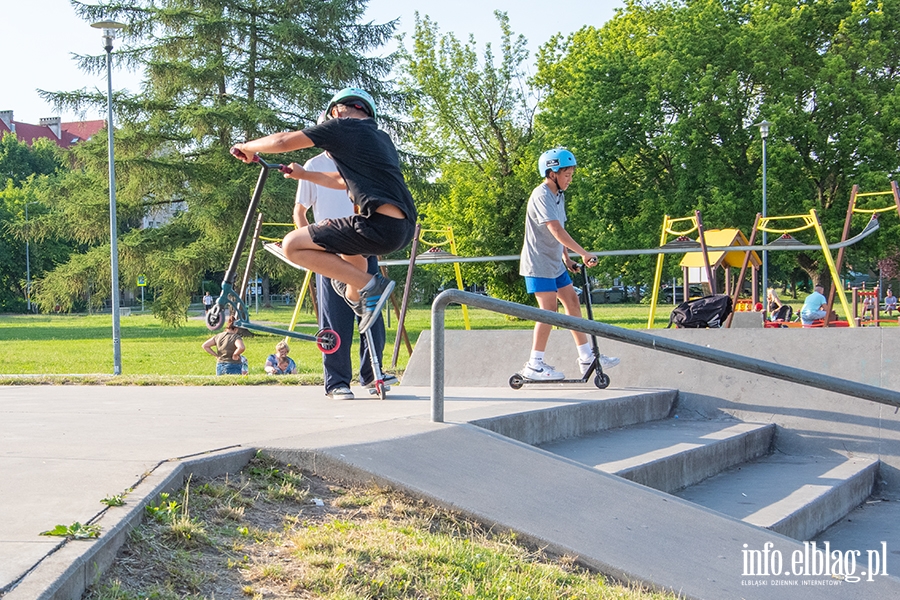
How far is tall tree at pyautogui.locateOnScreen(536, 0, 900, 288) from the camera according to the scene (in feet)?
111

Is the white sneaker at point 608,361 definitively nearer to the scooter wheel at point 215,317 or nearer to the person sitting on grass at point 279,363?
the scooter wheel at point 215,317

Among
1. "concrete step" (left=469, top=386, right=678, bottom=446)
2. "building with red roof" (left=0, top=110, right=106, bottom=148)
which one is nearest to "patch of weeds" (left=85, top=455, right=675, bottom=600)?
"concrete step" (left=469, top=386, right=678, bottom=446)

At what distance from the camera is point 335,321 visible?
6.89 m

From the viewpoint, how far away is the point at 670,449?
5.82 metres

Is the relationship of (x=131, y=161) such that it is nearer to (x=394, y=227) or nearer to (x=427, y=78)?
(x=427, y=78)

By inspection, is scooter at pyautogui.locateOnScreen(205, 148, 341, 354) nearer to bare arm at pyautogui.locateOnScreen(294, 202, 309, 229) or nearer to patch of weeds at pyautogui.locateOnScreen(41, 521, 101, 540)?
bare arm at pyautogui.locateOnScreen(294, 202, 309, 229)

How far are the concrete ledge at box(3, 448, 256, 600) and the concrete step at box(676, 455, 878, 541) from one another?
2.97 metres

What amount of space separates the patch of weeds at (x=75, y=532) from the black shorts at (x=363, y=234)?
9.76ft

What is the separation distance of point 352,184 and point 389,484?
220 centimetres

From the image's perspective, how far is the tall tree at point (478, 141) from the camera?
45031 mm

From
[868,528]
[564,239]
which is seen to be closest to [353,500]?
[564,239]

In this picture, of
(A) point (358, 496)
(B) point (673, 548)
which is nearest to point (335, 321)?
(A) point (358, 496)

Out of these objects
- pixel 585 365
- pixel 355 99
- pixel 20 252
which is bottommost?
pixel 585 365

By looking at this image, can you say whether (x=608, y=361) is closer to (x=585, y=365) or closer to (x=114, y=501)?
(x=585, y=365)
